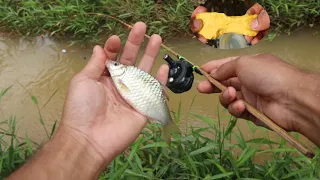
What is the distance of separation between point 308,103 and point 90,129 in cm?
118

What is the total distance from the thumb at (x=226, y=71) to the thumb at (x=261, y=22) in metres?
1.67

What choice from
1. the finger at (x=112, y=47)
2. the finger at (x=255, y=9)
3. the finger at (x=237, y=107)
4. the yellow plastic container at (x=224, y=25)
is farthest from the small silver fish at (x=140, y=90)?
the finger at (x=255, y=9)

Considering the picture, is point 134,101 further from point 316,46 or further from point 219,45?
point 316,46

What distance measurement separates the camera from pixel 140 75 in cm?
228

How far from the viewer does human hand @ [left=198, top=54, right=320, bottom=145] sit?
6.82ft

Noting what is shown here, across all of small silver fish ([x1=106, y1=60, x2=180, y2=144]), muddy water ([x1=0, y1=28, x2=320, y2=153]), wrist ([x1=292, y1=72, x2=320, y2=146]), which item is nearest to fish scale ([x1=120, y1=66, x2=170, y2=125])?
small silver fish ([x1=106, y1=60, x2=180, y2=144])

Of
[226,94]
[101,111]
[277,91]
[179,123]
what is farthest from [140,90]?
[179,123]

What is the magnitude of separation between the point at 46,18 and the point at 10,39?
524 millimetres

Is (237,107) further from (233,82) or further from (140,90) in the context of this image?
(140,90)

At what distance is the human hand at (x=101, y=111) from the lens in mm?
2139

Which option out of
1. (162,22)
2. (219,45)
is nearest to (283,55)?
(219,45)

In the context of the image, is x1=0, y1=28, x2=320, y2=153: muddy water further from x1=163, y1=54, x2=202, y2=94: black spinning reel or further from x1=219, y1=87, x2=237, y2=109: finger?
x1=219, y1=87, x2=237, y2=109: finger

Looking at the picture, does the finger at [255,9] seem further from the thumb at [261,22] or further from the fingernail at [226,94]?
the fingernail at [226,94]

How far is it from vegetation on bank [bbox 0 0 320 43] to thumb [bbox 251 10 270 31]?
0.61ft
